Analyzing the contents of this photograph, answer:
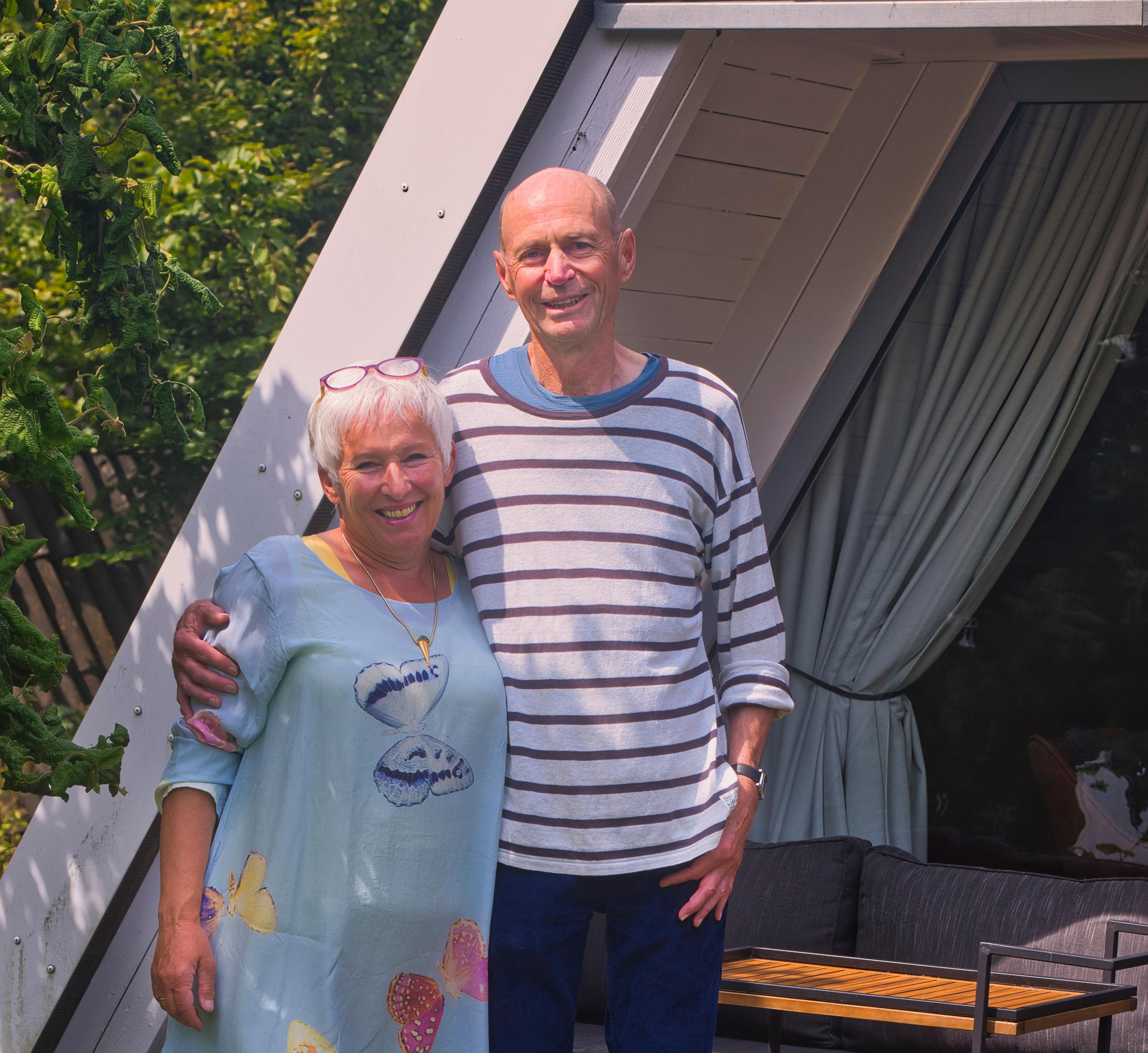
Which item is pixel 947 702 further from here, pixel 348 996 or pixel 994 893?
pixel 348 996

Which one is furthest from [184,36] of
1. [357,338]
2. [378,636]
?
[378,636]

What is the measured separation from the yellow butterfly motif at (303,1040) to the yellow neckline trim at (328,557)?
601 millimetres

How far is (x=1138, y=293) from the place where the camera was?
121 inches

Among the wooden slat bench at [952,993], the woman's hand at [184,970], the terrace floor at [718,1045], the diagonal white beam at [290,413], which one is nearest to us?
the woman's hand at [184,970]

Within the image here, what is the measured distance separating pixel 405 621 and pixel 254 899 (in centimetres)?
42

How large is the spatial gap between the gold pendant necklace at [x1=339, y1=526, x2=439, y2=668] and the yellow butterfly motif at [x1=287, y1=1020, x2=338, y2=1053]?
0.51 m

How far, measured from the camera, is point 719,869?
6.42ft

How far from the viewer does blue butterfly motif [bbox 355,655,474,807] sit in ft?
6.16

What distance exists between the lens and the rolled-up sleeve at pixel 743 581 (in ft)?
6.73

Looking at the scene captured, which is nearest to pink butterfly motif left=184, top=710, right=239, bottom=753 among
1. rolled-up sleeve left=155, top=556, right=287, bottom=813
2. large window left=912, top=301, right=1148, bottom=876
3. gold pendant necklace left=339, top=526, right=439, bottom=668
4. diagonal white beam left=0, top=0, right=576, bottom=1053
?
rolled-up sleeve left=155, top=556, right=287, bottom=813

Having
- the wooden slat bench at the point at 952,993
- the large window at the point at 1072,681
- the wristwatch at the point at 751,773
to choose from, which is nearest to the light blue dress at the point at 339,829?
the wristwatch at the point at 751,773

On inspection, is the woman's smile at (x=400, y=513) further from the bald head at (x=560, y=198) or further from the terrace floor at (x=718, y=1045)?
the terrace floor at (x=718, y=1045)

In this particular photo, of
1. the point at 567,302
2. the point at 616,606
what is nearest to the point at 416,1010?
the point at 616,606

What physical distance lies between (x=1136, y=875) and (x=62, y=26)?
108 inches
